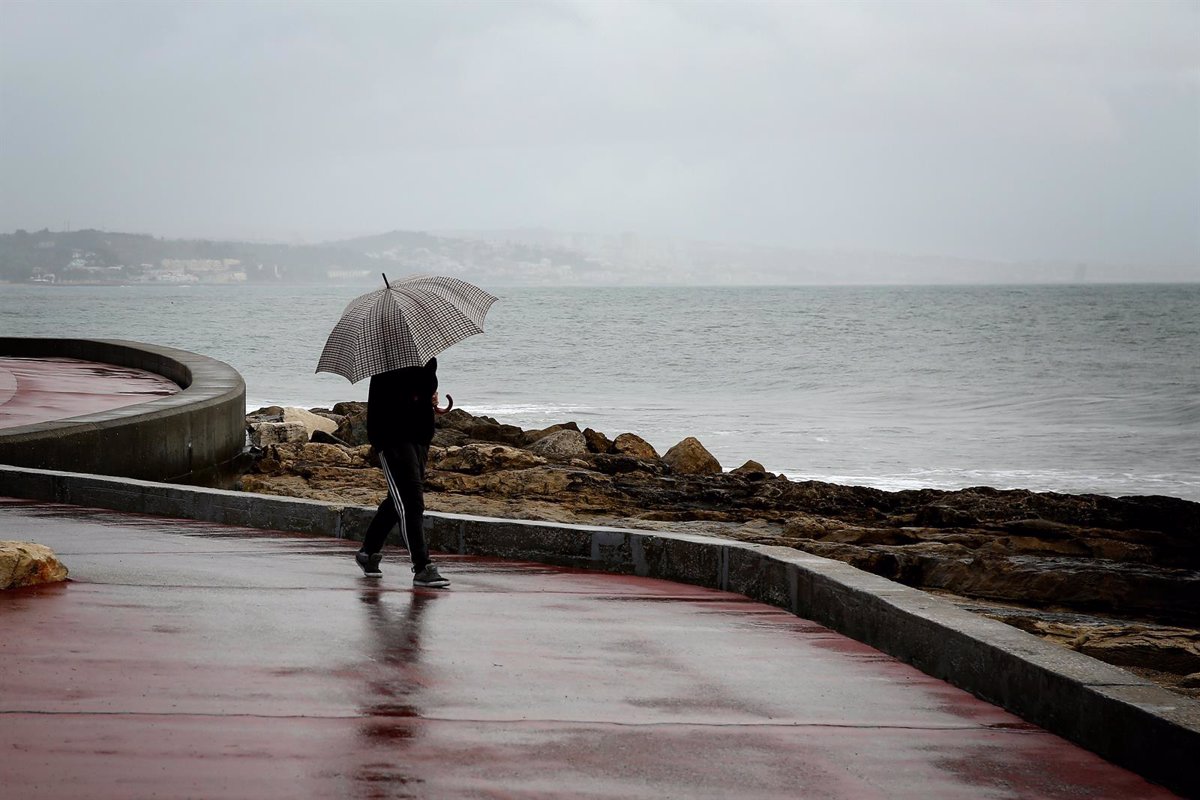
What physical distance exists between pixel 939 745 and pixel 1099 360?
60345 millimetres

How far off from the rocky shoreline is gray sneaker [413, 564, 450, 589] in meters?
4.04

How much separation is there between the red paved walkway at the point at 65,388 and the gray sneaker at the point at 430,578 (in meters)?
7.46

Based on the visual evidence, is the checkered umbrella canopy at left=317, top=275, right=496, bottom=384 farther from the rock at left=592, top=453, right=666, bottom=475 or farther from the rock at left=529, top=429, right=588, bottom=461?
the rock at left=529, top=429, right=588, bottom=461

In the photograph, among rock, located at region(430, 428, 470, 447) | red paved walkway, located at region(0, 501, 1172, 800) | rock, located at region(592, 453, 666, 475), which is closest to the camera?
red paved walkway, located at region(0, 501, 1172, 800)

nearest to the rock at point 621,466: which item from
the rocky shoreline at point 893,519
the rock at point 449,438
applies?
the rocky shoreline at point 893,519

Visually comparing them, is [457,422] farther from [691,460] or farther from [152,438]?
[152,438]

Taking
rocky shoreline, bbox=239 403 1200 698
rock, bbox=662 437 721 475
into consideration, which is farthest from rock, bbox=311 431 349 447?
rock, bbox=662 437 721 475

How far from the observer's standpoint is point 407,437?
276 inches

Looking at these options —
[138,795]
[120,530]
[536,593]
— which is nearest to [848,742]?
[138,795]

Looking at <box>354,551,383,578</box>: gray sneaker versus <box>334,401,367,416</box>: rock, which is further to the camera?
<box>334,401,367,416</box>: rock

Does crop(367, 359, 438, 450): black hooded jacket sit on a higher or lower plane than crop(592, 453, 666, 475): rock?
higher

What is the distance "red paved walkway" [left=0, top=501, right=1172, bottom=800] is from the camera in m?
3.91

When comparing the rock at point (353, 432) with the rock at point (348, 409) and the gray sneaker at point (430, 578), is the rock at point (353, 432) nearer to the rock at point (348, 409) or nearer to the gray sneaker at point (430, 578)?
the rock at point (348, 409)

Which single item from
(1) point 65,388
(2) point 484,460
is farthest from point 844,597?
(1) point 65,388
